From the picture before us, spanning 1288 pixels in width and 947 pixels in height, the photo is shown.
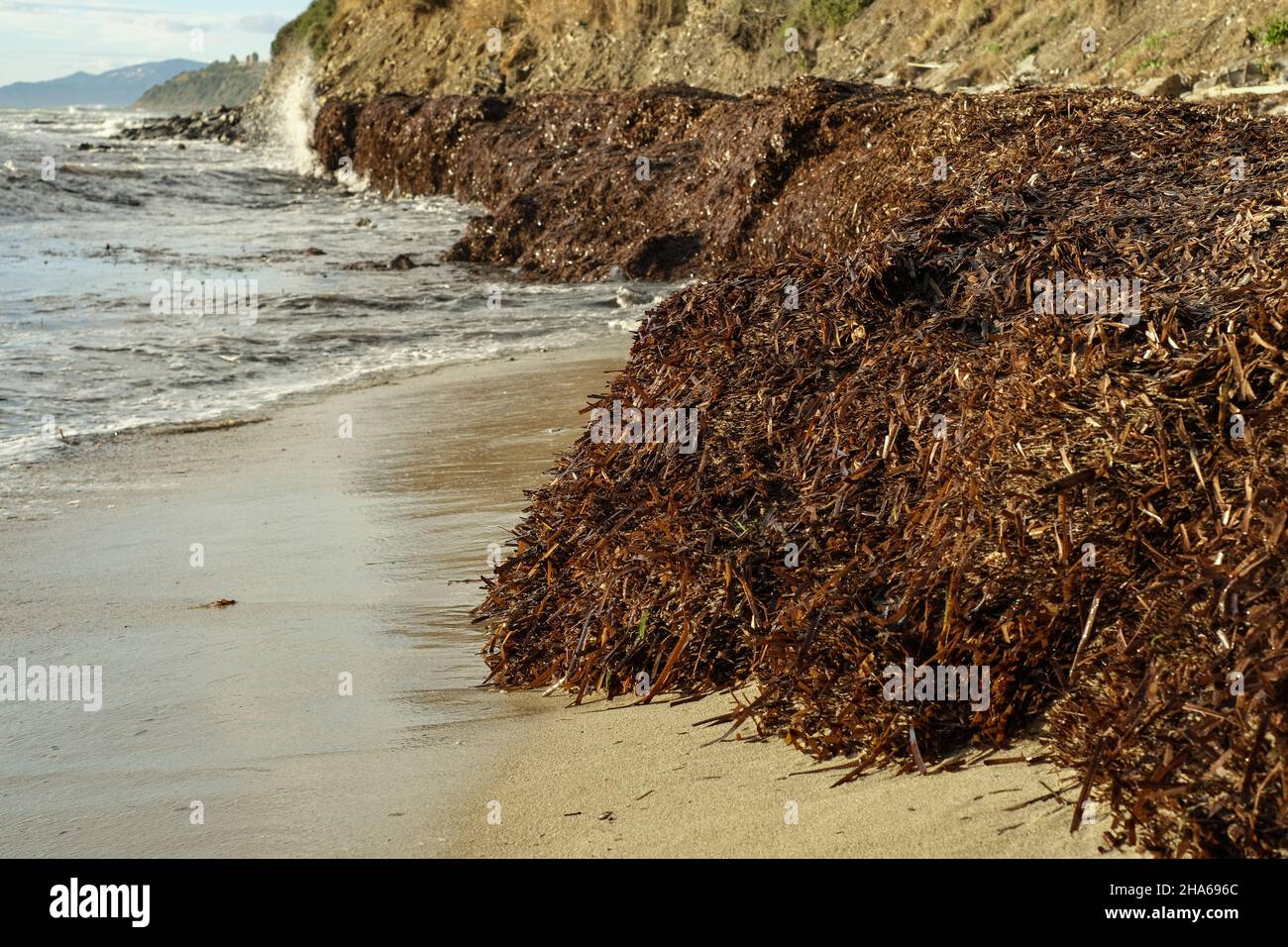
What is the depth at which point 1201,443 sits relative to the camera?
2.61 meters

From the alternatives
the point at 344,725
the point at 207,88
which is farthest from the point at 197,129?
the point at 207,88

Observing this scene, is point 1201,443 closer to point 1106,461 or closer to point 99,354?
point 1106,461

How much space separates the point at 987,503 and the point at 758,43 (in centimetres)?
3161

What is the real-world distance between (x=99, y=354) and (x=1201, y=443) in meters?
9.39

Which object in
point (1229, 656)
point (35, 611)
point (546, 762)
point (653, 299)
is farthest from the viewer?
point (653, 299)

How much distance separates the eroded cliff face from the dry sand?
41.3ft

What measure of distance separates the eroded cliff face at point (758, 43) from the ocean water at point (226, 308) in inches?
258

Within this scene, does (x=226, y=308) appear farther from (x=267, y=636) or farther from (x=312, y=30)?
(x=312, y=30)

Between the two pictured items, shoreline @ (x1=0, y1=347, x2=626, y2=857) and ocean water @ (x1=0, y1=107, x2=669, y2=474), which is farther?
ocean water @ (x1=0, y1=107, x2=669, y2=474)

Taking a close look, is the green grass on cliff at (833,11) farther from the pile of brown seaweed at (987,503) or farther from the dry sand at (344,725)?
the pile of brown seaweed at (987,503)

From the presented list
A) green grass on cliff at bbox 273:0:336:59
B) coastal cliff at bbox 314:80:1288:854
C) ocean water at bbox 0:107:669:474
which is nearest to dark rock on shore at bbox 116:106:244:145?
green grass on cliff at bbox 273:0:336:59

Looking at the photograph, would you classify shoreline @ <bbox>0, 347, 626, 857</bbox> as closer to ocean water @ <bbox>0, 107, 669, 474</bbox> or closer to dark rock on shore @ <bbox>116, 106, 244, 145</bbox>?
ocean water @ <bbox>0, 107, 669, 474</bbox>

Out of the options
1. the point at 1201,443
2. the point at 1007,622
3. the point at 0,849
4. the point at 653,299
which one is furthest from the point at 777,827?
the point at 653,299

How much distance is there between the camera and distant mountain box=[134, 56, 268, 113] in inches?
5030
